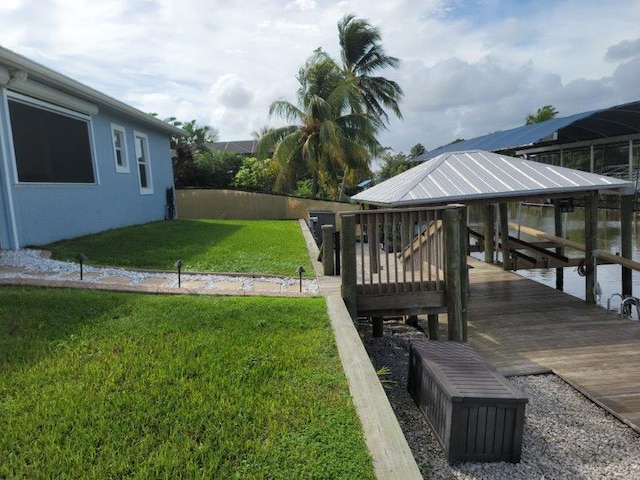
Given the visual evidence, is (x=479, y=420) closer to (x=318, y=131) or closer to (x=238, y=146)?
(x=318, y=131)

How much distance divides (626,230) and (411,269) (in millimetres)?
5117

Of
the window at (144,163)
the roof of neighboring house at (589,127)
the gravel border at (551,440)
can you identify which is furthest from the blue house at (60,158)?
the roof of neighboring house at (589,127)

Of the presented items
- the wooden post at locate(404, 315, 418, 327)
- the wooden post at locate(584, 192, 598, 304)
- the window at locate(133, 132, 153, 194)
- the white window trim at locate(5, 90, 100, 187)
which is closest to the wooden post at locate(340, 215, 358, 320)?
the wooden post at locate(404, 315, 418, 327)

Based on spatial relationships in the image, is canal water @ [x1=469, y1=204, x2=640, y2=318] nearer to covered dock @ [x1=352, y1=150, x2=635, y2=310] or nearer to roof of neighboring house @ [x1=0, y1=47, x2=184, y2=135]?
covered dock @ [x1=352, y1=150, x2=635, y2=310]

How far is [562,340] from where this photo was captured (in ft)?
19.9

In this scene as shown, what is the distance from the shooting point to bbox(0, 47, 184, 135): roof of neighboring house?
6.43m

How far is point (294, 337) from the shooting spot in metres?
3.83

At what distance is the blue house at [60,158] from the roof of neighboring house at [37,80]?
0.05 feet

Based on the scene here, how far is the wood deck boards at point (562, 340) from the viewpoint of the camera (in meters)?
4.73

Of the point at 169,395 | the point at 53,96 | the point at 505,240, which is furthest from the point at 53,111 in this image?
the point at 505,240

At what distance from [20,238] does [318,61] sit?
657 inches

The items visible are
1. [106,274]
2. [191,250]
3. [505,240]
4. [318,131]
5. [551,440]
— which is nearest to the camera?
[551,440]

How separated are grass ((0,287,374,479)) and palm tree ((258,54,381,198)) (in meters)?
15.6

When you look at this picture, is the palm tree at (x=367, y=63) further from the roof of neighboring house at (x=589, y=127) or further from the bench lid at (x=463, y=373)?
the bench lid at (x=463, y=373)
